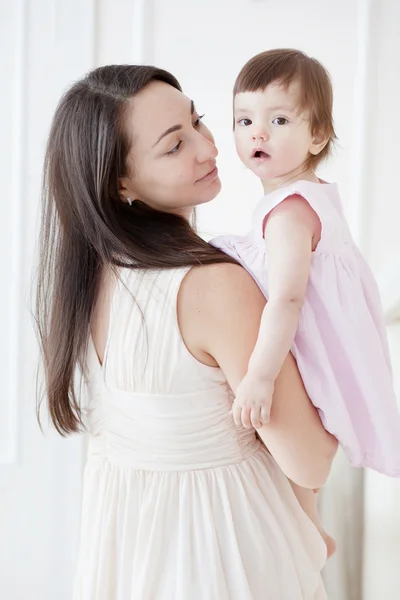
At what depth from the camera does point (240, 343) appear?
3.83ft

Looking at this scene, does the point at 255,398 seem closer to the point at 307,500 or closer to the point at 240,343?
the point at 240,343

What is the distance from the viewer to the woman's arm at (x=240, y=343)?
117 centimetres

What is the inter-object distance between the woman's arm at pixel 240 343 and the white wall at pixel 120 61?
2.50ft

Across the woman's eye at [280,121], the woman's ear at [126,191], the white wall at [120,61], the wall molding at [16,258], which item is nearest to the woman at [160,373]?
the woman's ear at [126,191]

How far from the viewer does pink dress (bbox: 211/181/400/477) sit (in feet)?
4.06

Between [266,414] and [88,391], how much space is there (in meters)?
0.37

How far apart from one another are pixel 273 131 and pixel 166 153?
0.61ft

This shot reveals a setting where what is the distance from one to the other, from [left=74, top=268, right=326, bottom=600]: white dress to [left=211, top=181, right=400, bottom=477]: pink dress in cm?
15

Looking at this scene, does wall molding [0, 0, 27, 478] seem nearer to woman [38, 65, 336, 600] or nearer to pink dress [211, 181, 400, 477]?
woman [38, 65, 336, 600]

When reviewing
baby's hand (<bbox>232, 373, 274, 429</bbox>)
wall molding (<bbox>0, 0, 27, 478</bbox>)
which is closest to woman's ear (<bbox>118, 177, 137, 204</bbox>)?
baby's hand (<bbox>232, 373, 274, 429</bbox>)

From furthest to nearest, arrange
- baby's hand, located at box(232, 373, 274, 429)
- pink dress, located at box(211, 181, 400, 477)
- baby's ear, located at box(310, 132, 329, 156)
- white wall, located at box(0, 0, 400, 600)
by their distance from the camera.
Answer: white wall, located at box(0, 0, 400, 600) < baby's ear, located at box(310, 132, 329, 156) < pink dress, located at box(211, 181, 400, 477) < baby's hand, located at box(232, 373, 274, 429)

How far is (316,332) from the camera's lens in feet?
4.06

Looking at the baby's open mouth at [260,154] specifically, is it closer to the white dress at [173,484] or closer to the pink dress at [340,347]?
the pink dress at [340,347]

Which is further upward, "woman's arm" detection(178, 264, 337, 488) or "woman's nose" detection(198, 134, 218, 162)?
"woman's nose" detection(198, 134, 218, 162)
